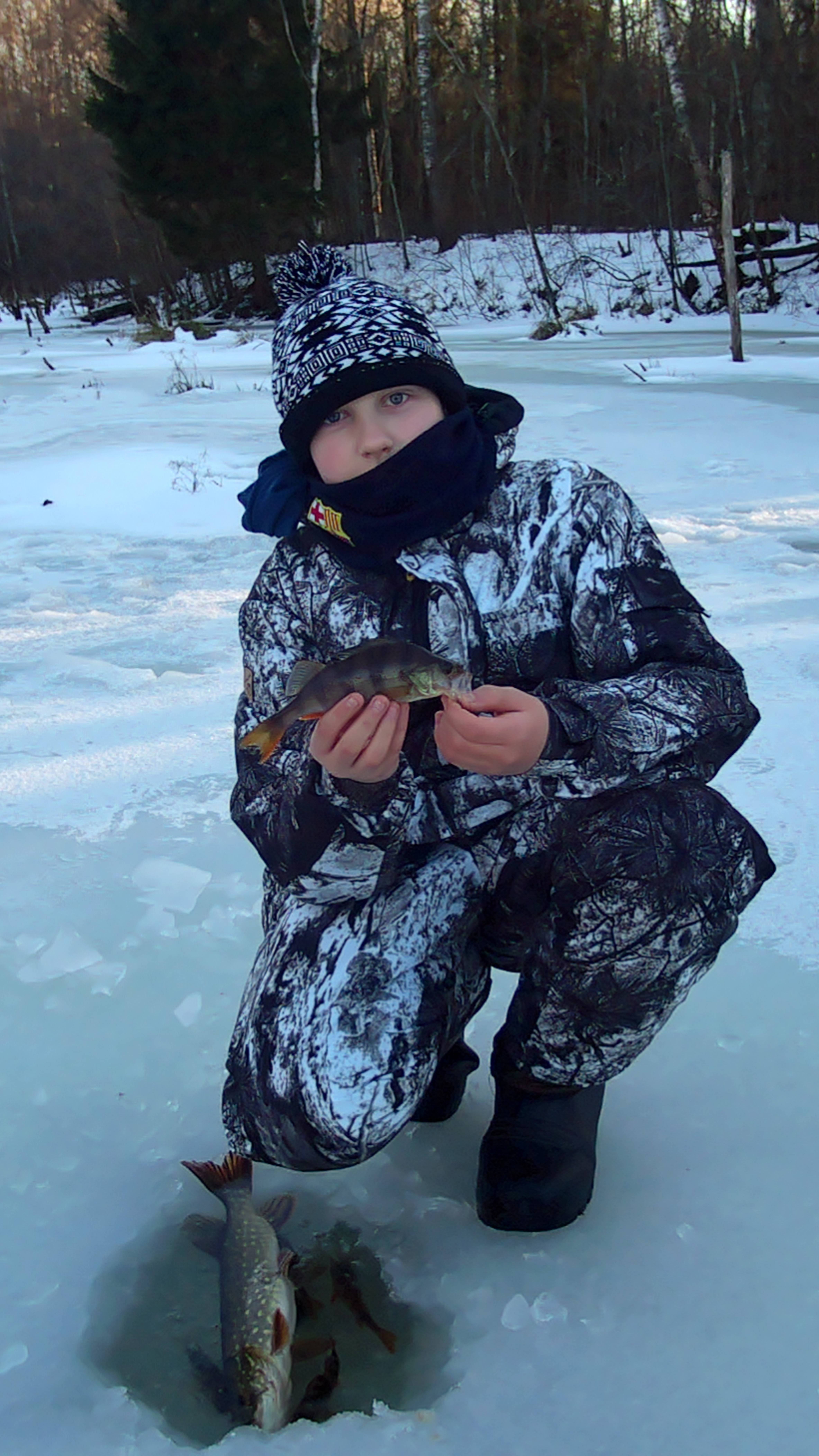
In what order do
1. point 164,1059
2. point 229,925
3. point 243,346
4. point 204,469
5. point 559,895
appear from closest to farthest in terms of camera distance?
point 559,895
point 164,1059
point 229,925
point 204,469
point 243,346

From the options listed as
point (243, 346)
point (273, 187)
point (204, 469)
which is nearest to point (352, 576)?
point (204, 469)

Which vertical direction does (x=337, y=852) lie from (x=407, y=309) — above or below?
below

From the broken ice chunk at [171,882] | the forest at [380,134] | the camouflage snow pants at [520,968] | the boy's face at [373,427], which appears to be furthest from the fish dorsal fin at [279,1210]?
the forest at [380,134]

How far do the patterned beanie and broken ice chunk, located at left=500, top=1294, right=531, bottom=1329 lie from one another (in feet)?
4.17

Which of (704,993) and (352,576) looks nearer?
(352,576)

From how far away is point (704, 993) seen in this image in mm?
2145

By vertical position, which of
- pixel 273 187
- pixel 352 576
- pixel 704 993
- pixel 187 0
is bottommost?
pixel 704 993

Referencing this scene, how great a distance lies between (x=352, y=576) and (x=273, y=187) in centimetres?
2487

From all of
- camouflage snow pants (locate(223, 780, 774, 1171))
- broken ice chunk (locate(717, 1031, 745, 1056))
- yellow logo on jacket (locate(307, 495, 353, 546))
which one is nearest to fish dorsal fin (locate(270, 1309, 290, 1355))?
camouflage snow pants (locate(223, 780, 774, 1171))

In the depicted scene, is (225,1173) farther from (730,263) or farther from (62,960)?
(730,263)

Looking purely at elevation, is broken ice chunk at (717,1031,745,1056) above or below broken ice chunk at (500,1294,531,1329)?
below

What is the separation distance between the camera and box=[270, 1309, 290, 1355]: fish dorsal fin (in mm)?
1372

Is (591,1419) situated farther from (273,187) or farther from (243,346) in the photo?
(273,187)

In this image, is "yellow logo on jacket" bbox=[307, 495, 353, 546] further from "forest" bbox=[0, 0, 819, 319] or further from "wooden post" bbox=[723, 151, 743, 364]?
"forest" bbox=[0, 0, 819, 319]
